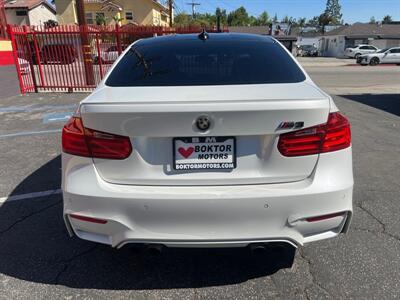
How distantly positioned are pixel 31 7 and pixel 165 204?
5665 centimetres

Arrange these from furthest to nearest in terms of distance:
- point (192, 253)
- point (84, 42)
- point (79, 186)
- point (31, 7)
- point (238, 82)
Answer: point (31, 7) → point (84, 42) → point (192, 253) → point (238, 82) → point (79, 186)

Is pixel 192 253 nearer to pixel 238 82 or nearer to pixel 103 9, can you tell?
pixel 238 82

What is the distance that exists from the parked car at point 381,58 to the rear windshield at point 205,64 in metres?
35.4

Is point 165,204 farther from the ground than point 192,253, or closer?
farther from the ground

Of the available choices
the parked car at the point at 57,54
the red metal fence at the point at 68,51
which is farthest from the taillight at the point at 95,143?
the parked car at the point at 57,54

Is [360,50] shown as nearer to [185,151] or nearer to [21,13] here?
[21,13]

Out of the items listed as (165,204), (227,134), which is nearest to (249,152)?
(227,134)

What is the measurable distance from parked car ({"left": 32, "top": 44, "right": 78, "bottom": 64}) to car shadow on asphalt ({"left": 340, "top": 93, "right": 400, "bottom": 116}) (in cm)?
959

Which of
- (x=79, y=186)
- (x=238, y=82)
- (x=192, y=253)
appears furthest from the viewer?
(x=192, y=253)

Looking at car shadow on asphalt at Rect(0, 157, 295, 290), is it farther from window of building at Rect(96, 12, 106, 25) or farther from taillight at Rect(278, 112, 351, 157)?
window of building at Rect(96, 12, 106, 25)

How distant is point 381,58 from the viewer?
114 feet

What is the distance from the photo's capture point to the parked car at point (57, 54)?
12.7m

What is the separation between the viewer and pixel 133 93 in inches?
94.1

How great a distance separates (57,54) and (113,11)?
4171 centimetres
